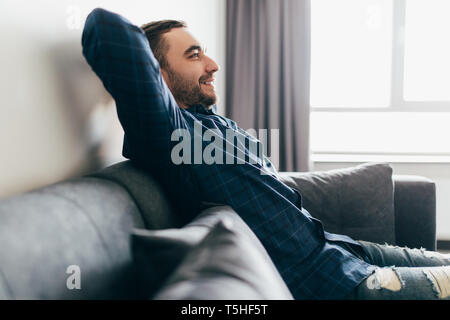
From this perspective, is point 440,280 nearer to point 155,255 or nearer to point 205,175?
point 205,175

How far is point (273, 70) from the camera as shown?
255 cm

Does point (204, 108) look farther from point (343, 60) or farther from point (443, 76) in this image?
point (443, 76)

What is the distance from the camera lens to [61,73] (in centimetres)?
80

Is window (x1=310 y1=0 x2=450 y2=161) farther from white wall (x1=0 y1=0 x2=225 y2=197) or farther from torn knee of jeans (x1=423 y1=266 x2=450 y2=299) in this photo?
white wall (x1=0 y1=0 x2=225 y2=197)

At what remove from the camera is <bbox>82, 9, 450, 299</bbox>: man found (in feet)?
2.44

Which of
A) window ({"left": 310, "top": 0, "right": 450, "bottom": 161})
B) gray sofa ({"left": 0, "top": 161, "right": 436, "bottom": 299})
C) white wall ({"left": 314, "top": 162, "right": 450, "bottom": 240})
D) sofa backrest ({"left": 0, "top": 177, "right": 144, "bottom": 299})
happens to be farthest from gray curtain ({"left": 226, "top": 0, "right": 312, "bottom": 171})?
sofa backrest ({"left": 0, "top": 177, "right": 144, "bottom": 299})

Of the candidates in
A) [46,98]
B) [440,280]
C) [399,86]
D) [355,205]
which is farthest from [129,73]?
[399,86]

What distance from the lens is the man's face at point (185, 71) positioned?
3.81 ft

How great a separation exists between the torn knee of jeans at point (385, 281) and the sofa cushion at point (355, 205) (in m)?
Answer: 0.44

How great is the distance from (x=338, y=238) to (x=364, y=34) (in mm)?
2139

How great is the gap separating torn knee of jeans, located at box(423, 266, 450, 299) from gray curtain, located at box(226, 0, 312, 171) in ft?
5.44

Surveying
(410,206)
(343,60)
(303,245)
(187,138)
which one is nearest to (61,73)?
(187,138)

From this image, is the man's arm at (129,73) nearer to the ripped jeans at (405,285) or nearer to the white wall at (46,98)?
the white wall at (46,98)

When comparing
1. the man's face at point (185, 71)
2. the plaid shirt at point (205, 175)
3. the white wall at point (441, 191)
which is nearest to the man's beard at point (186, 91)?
the man's face at point (185, 71)
